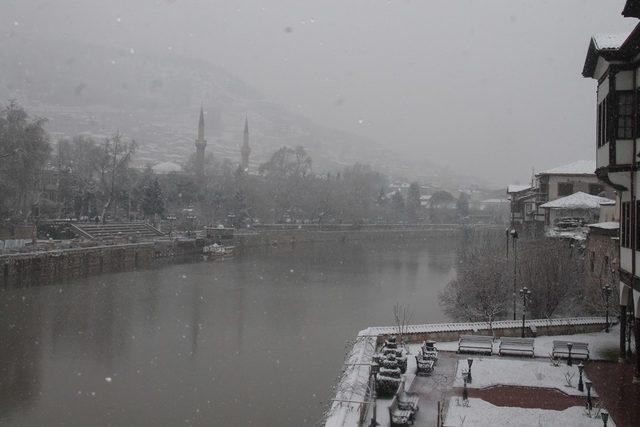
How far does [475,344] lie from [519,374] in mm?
1813

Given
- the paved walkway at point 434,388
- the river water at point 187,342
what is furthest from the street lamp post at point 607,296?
the river water at point 187,342

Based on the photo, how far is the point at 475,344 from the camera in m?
14.7

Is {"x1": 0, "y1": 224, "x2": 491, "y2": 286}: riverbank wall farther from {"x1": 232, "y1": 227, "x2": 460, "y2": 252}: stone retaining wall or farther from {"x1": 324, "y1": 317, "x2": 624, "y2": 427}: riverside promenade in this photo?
{"x1": 324, "y1": 317, "x2": 624, "y2": 427}: riverside promenade

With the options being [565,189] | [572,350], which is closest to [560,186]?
[565,189]

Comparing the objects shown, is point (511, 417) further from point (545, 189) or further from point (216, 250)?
point (216, 250)

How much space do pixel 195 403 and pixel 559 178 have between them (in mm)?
27893

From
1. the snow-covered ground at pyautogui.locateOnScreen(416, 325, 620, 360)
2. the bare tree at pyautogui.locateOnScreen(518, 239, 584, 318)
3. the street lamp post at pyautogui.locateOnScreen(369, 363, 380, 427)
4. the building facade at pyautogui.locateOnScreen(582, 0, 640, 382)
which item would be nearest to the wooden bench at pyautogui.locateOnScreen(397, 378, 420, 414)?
the street lamp post at pyautogui.locateOnScreen(369, 363, 380, 427)

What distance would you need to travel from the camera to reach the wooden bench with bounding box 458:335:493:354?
14656 mm

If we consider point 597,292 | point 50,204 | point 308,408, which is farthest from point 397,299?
point 50,204

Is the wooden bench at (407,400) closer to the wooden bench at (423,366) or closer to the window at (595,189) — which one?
the wooden bench at (423,366)

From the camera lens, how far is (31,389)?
14812mm

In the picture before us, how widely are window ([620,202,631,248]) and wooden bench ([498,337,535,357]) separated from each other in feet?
10.1

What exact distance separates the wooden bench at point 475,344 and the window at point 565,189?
75.4ft

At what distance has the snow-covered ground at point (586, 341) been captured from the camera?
1491cm
